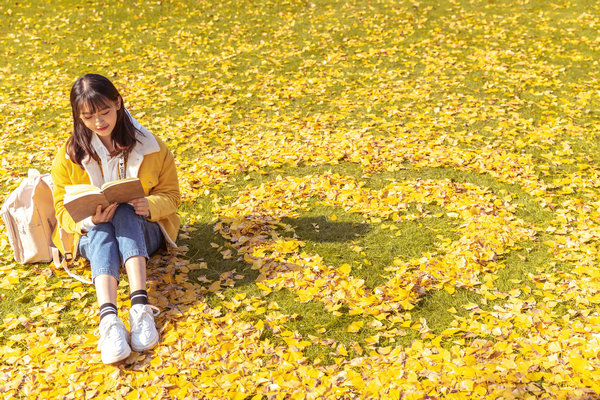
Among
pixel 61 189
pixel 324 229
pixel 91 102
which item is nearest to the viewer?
pixel 91 102

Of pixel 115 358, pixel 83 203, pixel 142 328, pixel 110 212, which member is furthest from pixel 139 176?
pixel 115 358

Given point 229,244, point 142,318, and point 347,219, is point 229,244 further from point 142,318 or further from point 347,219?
point 142,318

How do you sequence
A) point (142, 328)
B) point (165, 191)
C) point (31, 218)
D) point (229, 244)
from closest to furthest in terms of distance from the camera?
point (142, 328) < point (165, 191) < point (31, 218) < point (229, 244)

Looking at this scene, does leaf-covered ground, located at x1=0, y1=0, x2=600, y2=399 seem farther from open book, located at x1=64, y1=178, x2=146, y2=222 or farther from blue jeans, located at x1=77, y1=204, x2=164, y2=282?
open book, located at x1=64, y1=178, x2=146, y2=222

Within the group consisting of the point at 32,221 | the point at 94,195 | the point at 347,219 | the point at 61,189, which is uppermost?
the point at 94,195

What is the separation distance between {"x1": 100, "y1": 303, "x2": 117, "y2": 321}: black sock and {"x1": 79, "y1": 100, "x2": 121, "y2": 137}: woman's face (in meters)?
1.34

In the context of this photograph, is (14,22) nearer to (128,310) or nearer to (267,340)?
(128,310)

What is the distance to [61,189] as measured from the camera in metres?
4.56

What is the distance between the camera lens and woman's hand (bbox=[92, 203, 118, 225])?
4223 millimetres

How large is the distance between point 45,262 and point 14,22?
454 inches

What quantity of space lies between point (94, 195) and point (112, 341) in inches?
43.5

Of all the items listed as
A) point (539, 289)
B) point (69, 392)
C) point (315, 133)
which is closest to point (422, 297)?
point (539, 289)

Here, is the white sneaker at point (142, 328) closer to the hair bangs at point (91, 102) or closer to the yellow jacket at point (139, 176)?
the yellow jacket at point (139, 176)

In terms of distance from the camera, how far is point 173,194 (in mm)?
4750
